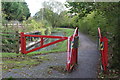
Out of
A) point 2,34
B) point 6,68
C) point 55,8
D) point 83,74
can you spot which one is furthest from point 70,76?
point 55,8

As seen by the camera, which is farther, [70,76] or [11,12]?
[11,12]

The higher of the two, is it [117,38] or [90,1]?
[90,1]

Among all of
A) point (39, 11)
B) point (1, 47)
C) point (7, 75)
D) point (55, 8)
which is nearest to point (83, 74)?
point (7, 75)

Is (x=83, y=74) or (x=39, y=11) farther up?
(x=39, y=11)

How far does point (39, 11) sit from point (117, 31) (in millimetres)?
36933

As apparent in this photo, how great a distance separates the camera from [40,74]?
5.14 metres

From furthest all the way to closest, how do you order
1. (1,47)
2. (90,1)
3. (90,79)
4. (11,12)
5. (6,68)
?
(11,12) < (1,47) < (90,1) < (6,68) < (90,79)

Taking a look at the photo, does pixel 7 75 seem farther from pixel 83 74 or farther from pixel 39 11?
pixel 39 11

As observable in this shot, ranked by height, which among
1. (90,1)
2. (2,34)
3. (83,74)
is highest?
(90,1)

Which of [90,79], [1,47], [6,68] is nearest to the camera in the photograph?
[90,79]

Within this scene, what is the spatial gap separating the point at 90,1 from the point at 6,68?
12.9 feet

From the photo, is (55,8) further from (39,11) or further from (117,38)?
(117,38)

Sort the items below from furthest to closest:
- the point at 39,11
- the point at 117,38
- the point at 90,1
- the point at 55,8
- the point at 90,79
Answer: the point at 39,11 < the point at 55,8 < the point at 90,1 < the point at 117,38 < the point at 90,79

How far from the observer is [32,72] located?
17.6ft
